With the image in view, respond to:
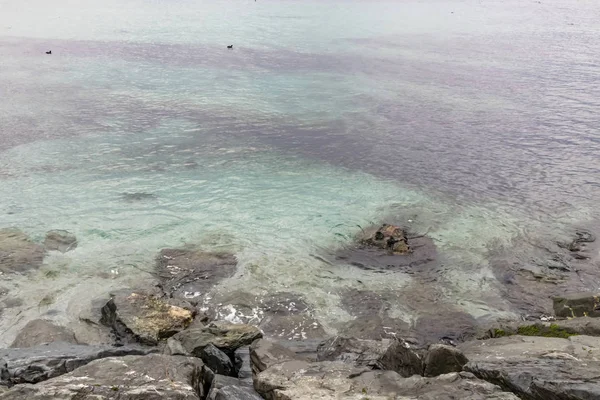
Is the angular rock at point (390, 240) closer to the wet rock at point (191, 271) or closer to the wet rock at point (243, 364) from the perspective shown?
the wet rock at point (191, 271)

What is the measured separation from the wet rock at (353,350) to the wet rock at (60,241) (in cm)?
1129

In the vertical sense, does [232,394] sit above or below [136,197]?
above

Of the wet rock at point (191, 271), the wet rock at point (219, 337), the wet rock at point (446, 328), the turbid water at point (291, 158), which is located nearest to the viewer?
the wet rock at point (219, 337)

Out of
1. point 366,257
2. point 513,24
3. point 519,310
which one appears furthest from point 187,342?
point 513,24

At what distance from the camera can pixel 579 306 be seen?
1509cm

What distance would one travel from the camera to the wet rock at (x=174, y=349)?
12180mm

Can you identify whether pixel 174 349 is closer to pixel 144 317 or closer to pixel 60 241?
pixel 144 317

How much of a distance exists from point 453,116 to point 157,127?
20.6 meters

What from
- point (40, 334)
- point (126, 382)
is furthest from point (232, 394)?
point (40, 334)

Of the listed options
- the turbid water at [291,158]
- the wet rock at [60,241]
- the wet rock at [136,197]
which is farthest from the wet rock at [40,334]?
the wet rock at [136,197]

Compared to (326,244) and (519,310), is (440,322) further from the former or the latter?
(326,244)

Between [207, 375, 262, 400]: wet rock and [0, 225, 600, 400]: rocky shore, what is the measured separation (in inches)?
1.2

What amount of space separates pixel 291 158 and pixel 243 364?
1660 cm

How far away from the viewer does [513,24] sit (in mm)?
79938
